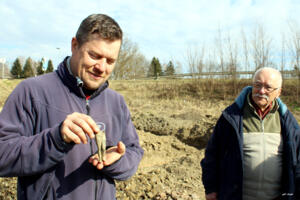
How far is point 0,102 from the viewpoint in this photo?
17.3 metres

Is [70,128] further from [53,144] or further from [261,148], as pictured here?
[261,148]

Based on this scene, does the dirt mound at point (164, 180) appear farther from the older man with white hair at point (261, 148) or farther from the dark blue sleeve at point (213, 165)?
the older man with white hair at point (261, 148)

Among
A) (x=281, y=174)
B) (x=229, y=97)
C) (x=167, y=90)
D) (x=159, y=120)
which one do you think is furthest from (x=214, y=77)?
(x=281, y=174)

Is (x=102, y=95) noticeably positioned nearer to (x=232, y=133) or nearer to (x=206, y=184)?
(x=232, y=133)

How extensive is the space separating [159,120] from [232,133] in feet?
24.4

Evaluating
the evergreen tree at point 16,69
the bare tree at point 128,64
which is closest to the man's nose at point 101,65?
the bare tree at point 128,64

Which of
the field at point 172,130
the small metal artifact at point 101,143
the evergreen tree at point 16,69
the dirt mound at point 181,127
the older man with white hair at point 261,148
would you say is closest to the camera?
the small metal artifact at point 101,143

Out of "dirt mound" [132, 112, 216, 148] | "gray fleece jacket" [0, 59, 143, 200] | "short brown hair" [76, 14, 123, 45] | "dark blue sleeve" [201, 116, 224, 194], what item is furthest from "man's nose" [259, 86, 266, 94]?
"dirt mound" [132, 112, 216, 148]

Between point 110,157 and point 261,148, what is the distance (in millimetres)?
1777

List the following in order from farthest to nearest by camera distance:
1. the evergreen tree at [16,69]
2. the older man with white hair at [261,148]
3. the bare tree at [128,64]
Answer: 1. the evergreen tree at [16,69]
2. the bare tree at [128,64]
3. the older man with white hair at [261,148]

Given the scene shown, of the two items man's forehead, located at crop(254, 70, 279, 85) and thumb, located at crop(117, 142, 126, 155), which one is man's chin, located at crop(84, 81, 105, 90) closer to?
thumb, located at crop(117, 142, 126, 155)

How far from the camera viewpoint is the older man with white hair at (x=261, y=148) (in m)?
2.38

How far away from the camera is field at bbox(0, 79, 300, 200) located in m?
4.49

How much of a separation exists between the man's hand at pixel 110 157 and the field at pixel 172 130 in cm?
306
